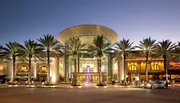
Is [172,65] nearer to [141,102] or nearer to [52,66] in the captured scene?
[52,66]

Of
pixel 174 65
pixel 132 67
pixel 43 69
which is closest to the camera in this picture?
pixel 174 65

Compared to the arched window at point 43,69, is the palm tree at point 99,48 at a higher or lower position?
higher

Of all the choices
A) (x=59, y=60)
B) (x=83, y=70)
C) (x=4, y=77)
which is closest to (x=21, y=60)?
(x=4, y=77)

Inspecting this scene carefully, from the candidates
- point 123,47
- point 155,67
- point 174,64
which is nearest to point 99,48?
point 123,47

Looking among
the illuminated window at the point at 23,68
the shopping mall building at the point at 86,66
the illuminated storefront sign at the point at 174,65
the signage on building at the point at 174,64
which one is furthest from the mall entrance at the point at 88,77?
the illuminated storefront sign at the point at 174,65

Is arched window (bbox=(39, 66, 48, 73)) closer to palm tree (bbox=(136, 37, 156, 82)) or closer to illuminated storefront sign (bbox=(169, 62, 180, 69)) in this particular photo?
palm tree (bbox=(136, 37, 156, 82))

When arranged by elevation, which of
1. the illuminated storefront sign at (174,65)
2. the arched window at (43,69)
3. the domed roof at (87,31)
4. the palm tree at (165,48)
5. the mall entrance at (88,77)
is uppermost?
the domed roof at (87,31)

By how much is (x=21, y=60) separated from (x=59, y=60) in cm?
1141

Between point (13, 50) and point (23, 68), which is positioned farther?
point (23, 68)

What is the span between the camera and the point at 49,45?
52.0m

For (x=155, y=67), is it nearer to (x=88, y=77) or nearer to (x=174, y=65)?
(x=174, y=65)

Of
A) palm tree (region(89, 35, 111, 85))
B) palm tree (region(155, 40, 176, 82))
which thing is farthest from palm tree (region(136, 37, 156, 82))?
palm tree (region(89, 35, 111, 85))

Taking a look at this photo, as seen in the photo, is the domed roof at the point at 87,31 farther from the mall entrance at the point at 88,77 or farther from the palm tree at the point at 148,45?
the palm tree at the point at 148,45

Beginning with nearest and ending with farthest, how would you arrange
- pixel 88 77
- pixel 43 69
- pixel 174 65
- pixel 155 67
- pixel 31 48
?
pixel 31 48, pixel 88 77, pixel 174 65, pixel 155 67, pixel 43 69
